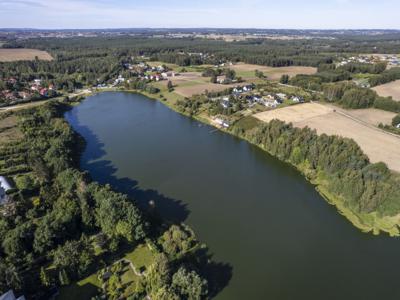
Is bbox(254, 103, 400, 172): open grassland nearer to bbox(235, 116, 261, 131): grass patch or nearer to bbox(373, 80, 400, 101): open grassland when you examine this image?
bbox(235, 116, 261, 131): grass patch

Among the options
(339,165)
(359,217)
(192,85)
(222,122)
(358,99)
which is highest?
(358,99)

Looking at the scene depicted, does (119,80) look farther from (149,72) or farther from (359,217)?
(359,217)

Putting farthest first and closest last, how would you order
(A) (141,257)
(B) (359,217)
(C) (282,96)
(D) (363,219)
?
(C) (282,96), (B) (359,217), (D) (363,219), (A) (141,257)

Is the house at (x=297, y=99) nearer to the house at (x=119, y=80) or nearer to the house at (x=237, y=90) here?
the house at (x=237, y=90)

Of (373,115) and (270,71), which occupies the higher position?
(270,71)

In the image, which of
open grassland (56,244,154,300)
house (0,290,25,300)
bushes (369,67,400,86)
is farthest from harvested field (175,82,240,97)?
house (0,290,25,300)

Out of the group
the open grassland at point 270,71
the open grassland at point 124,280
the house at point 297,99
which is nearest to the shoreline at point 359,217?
the open grassland at point 124,280

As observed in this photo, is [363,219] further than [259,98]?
No

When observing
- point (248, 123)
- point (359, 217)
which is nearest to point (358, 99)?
point (248, 123)

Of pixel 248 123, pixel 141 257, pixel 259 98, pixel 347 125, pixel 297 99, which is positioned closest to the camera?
pixel 141 257
